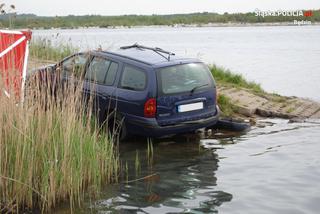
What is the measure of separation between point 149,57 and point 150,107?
114 centimetres

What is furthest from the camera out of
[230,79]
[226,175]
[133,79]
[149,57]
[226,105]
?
[230,79]

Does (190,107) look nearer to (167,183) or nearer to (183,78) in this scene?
(183,78)

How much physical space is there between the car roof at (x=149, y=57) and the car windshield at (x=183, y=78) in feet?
0.41

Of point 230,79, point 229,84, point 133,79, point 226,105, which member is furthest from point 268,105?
point 133,79

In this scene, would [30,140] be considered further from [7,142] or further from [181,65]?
[181,65]

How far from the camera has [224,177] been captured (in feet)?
29.5

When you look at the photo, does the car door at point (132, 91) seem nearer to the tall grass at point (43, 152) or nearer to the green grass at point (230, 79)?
the tall grass at point (43, 152)

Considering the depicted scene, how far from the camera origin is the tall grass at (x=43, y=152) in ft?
23.1

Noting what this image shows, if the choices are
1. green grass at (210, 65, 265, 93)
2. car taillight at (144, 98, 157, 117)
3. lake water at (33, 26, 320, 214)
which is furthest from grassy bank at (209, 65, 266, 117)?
car taillight at (144, 98, 157, 117)

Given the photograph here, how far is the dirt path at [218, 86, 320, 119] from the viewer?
1392cm

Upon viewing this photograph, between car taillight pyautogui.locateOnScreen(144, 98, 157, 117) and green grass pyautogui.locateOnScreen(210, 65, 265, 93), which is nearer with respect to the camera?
car taillight pyautogui.locateOnScreen(144, 98, 157, 117)

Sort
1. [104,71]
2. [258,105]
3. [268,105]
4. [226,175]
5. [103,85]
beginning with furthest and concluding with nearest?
[268,105] → [258,105] → [104,71] → [103,85] → [226,175]

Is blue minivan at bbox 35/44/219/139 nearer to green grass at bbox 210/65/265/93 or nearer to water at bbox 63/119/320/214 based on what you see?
water at bbox 63/119/320/214

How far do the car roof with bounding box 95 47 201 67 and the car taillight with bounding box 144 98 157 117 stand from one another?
0.68 metres
